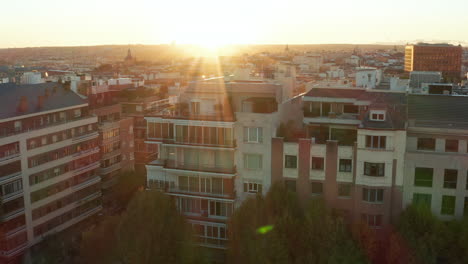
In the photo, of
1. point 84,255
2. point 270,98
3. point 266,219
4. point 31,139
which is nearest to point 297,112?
point 270,98

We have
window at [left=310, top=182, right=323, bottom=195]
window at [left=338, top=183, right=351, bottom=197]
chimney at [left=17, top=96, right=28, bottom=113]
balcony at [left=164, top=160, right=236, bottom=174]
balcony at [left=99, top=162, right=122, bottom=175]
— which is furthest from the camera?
balcony at [left=99, top=162, right=122, bottom=175]

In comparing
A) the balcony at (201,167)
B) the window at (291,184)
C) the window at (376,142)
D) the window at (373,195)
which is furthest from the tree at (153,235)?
the window at (376,142)

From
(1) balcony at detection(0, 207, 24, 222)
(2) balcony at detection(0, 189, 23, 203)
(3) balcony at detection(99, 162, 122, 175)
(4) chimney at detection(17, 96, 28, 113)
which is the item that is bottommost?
(1) balcony at detection(0, 207, 24, 222)

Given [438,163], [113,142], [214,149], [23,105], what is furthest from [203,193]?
[113,142]

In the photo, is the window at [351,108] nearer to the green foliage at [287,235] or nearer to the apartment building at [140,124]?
the green foliage at [287,235]

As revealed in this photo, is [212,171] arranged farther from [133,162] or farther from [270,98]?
[133,162]

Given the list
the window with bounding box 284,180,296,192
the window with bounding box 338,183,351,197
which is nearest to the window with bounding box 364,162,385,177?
the window with bounding box 338,183,351,197

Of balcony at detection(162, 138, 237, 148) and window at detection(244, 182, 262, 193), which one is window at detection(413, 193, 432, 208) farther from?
balcony at detection(162, 138, 237, 148)
